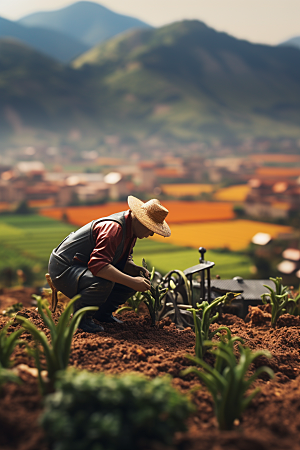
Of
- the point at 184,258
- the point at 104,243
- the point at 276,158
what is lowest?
the point at 104,243

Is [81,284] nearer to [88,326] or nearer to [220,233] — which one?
[88,326]

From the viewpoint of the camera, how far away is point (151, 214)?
345cm

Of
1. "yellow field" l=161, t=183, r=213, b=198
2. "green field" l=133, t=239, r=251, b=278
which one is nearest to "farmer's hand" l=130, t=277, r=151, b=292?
"green field" l=133, t=239, r=251, b=278

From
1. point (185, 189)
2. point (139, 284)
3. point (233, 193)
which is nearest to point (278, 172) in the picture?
point (233, 193)

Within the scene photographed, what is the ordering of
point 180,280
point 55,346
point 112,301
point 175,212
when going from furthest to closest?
point 175,212 → point 180,280 → point 112,301 → point 55,346

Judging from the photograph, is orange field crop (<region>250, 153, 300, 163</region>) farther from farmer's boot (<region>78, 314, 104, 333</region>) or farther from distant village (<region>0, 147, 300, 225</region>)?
farmer's boot (<region>78, 314, 104, 333</region>)

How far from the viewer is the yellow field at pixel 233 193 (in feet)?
108

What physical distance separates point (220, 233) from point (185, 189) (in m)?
9.89

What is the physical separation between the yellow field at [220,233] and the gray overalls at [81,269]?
18.0 metres

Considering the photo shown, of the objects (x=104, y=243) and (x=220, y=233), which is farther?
(x=220, y=233)

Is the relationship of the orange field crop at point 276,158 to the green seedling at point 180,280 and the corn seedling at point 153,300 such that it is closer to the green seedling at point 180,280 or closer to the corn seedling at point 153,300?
the green seedling at point 180,280

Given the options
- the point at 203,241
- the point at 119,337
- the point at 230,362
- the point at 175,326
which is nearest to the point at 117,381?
the point at 230,362

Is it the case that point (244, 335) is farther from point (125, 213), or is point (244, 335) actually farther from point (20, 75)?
point (20, 75)

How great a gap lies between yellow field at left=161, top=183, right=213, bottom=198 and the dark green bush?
31.1 meters
